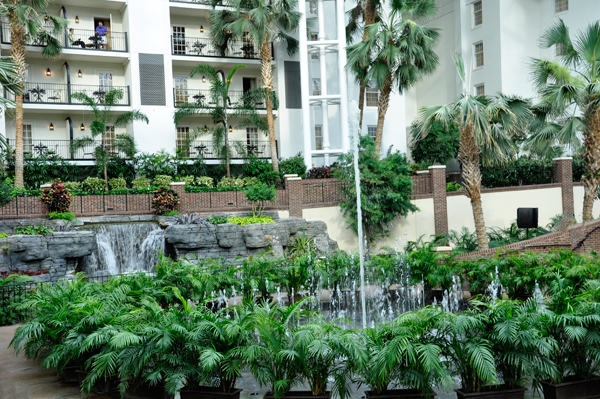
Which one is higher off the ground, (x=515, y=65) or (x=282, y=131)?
(x=515, y=65)

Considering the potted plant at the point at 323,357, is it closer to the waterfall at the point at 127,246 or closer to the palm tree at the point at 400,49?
the waterfall at the point at 127,246

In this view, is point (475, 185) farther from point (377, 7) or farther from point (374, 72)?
point (377, 7)

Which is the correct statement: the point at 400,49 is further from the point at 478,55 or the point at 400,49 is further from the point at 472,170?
the point at 478,55

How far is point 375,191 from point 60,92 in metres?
16.7

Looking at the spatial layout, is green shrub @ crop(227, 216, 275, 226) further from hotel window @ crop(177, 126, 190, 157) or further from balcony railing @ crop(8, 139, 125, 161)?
balcony railing @ crop(8, 139, 125, 161)

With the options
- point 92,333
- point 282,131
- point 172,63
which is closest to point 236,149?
point 282,131

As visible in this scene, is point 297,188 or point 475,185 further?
point 297,188

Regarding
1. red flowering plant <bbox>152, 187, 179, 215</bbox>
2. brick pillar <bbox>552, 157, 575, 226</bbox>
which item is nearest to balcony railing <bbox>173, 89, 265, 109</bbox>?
red flowering plant <bbox>152, 187, 179, 215</bbox>

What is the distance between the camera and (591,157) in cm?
1689

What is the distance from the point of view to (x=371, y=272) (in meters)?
13.6

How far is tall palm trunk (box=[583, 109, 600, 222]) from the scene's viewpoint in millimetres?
16562

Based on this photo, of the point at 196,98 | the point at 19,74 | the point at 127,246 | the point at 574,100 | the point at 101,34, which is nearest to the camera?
the point at 574,100

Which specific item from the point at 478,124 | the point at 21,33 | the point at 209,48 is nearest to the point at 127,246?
the point at 21,33

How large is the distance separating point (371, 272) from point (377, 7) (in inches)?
622
